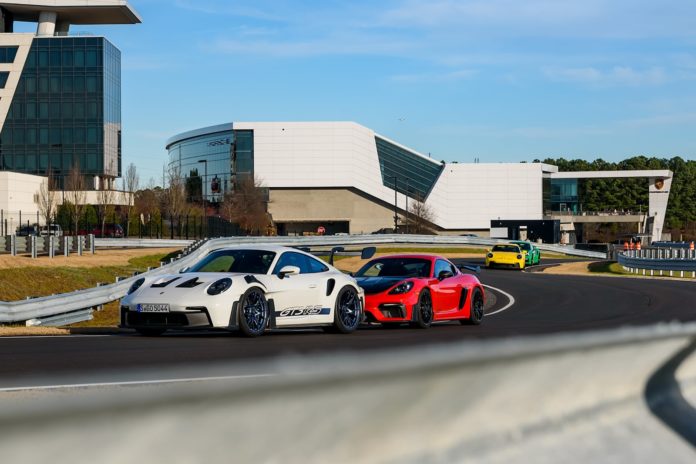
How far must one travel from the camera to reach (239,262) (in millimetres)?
15055

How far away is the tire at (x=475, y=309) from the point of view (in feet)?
61.5

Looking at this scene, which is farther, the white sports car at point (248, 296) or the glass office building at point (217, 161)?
the glass office building at point (217, 161)

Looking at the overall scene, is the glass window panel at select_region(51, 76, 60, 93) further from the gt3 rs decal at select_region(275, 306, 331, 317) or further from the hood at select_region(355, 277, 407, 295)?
the gt3 rs decal at select_region(275, 306, 331, 317)

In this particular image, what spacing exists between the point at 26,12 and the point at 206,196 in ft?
137

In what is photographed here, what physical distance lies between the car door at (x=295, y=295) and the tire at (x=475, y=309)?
4365 millimetres

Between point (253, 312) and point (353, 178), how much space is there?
12109cm

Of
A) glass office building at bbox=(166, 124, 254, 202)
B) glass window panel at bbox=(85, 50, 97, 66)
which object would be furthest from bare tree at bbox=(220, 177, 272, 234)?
glass window panel at bbox=(85, 50, 97, 66)

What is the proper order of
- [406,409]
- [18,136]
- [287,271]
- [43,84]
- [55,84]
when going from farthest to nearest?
1. [18,136]
2. [55,84]
3. [43,84]
4. [287,271]
5. [406,409]

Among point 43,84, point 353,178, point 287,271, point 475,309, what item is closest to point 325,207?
point 353,178

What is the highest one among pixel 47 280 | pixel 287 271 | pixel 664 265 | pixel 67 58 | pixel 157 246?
pixel 67 58

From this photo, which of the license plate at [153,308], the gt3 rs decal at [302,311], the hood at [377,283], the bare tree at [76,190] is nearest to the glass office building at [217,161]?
the bare tree at [76,190]

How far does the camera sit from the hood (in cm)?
1725

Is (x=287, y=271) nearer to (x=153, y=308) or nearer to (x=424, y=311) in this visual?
(x=153, y=308)

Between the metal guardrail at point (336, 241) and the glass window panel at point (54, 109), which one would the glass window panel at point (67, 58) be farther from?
the metal guardrail at point (336, 241)
